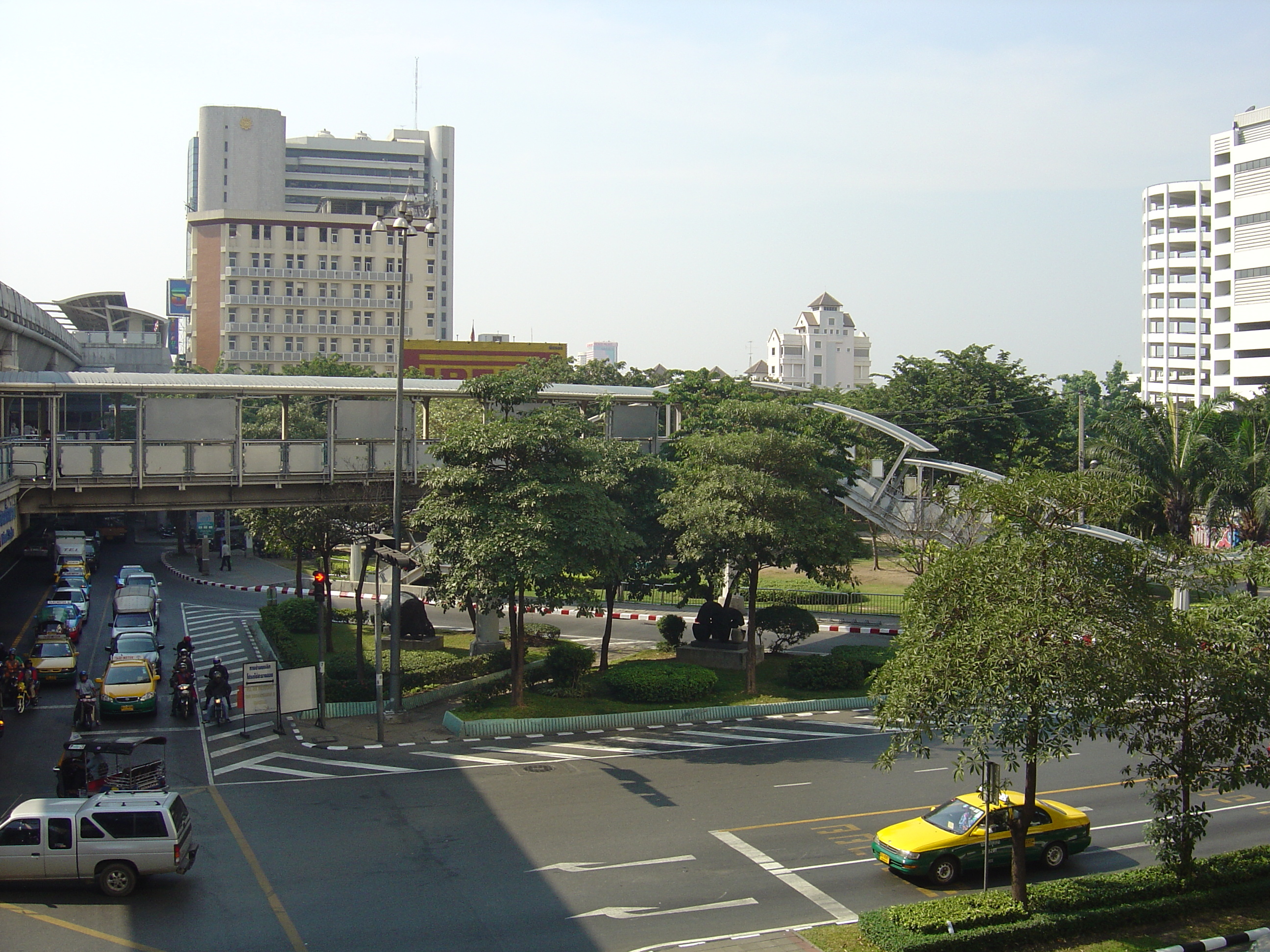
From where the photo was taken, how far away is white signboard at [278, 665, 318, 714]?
2422 cm

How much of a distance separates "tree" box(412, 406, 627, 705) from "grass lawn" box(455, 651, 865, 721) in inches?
25.9

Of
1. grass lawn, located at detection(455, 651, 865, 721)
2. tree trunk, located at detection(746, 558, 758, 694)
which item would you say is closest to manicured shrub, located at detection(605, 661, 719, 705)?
grass lawn, located at detection(455, 651, 865, 721)

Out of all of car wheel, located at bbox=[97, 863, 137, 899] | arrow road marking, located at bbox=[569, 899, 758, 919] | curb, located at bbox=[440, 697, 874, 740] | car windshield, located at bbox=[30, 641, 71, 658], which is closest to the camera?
arrow road marking, located at bbox=[569, 899, 758, 919]

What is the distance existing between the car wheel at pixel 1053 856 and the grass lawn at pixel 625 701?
11.6 m

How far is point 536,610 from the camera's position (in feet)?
88.7

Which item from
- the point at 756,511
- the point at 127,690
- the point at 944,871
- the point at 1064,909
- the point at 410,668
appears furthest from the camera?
the point at 410,668

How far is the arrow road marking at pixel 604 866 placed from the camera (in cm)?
1599

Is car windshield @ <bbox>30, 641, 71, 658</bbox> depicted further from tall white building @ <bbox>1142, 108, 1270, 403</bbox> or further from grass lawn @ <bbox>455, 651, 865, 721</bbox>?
tall white building @ <bbox>1142, 108, 1270, 403</bbox>

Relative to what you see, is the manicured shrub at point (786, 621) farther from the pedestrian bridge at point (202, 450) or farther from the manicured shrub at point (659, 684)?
the pedestrian bridge at point (202, 450)

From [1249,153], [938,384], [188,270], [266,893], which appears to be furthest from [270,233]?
[266,893]

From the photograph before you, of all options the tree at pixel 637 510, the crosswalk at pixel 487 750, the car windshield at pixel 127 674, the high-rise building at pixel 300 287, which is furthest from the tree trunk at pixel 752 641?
the high-rise building at pixel 300 287

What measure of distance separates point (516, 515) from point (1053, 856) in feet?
43.3

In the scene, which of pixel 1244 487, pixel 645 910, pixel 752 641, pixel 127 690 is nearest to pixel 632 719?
pixel 752 641

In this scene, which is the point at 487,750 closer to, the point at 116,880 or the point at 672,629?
the point at 116,880
